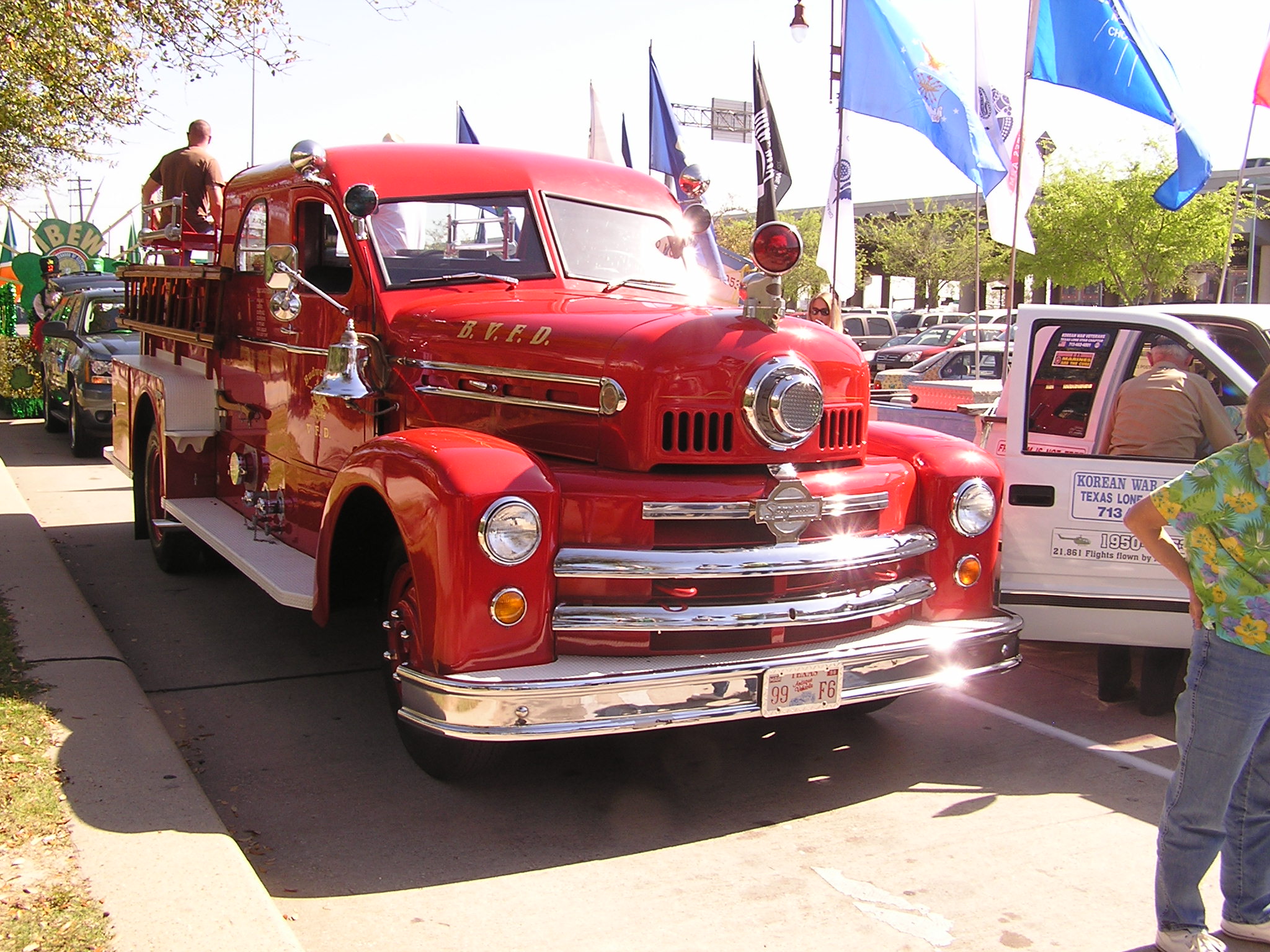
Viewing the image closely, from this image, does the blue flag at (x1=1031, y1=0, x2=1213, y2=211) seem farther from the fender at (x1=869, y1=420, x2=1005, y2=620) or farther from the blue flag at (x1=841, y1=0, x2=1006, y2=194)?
the fender at (x1=869, y1=420, x2=1005, y2=620)

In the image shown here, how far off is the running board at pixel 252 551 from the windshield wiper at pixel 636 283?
1.72 metres

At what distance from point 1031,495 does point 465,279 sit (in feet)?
8.69

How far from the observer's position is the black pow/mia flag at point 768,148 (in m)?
10.7

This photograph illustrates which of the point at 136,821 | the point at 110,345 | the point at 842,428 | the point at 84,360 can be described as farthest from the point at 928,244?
the point at 136,821

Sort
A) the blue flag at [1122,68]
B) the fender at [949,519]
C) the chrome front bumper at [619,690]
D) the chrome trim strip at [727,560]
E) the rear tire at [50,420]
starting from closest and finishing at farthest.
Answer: the chrome front bumper at [619,690], the chrome trim strip at [727,560], the fender at [949,519], the blue flag at [1122,68], the rear tire at [50,420]

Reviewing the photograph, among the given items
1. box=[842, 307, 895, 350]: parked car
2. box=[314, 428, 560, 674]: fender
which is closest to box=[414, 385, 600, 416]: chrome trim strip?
box=[314, 428, 560, 674]: fender

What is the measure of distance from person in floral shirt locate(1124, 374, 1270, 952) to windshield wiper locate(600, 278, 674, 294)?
8.57 ft

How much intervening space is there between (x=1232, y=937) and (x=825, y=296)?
8603 millimetres

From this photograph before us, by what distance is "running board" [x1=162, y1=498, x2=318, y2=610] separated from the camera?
494 cm

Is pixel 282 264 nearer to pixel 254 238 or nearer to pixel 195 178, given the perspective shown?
pixel 254 238

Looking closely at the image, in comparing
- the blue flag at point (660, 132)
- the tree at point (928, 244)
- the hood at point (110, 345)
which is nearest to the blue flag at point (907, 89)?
the blue flag at point (660, 132)

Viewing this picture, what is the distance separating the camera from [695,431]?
13.6 ft

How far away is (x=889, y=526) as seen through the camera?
4.52 meters

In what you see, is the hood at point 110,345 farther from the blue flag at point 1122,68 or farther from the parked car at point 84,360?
the blue flag at point 1122,68
